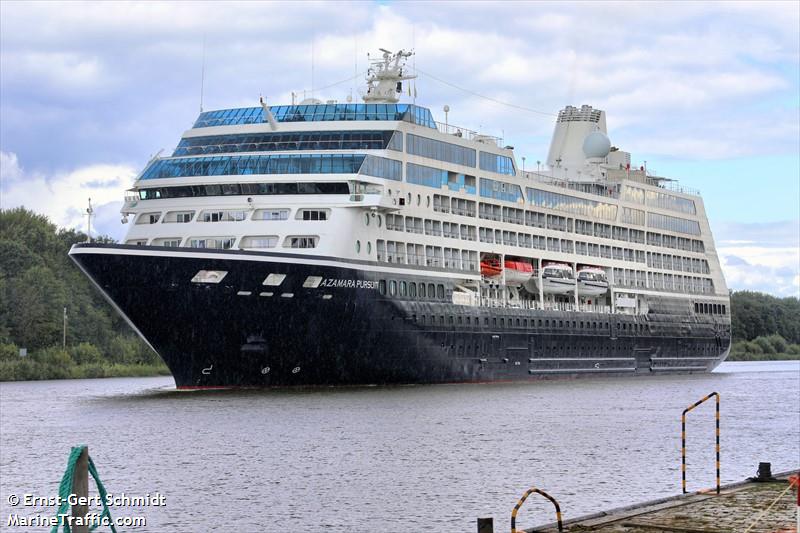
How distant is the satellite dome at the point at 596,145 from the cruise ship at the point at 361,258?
8750 mm

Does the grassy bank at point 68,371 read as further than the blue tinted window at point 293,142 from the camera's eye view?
Yes

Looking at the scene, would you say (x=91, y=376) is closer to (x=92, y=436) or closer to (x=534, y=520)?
(x=92, y=436)

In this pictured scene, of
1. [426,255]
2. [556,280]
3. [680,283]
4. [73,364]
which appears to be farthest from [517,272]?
[73,364]

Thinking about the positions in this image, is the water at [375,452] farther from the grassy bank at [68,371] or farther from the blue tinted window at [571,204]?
the grassy bank at [68,371]

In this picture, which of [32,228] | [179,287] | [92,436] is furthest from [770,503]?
[32,228]

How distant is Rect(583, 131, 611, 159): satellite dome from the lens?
89.2 meters

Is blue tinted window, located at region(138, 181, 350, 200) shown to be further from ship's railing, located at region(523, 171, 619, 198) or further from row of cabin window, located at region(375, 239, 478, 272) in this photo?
ship's railing, located at region(523, 171, 619, 198)

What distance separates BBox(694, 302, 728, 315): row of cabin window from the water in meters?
33.6

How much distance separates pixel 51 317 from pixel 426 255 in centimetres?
4525

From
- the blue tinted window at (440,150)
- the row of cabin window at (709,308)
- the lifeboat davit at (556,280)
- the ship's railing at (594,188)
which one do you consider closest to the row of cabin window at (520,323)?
the lifeboat davit at (556,280)

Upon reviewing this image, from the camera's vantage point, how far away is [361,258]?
5694 centimetres

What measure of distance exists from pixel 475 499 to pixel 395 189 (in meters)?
34.2

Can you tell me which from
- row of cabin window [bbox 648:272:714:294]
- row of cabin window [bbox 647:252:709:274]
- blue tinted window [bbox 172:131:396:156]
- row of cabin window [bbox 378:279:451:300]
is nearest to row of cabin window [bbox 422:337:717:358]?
row of cabin window [bbox 378:279:451:300]

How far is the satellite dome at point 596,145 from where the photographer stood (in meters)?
89.2
